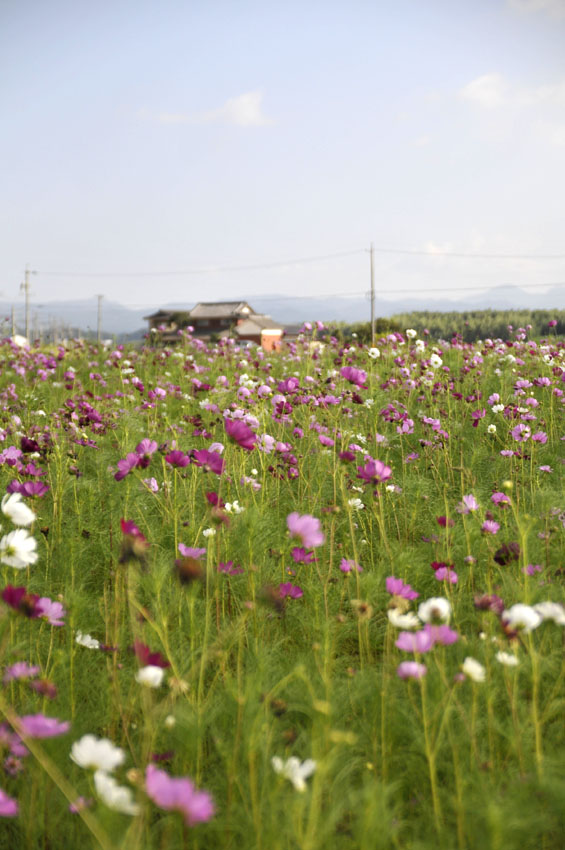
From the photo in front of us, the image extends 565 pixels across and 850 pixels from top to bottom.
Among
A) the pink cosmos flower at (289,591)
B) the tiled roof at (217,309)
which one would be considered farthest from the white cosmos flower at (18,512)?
the tiled roof at (217,309)

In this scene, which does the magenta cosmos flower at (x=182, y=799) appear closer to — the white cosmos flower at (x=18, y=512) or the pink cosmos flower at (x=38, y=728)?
the pink cosmos flower at (x=38, y=728)

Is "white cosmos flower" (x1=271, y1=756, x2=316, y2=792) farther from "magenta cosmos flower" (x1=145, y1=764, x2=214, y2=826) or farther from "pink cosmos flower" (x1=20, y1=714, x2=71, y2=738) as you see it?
"pink cosmos flower" (x1=20, y1=714, x2=71, y2=738)

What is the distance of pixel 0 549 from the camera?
143 centimetres

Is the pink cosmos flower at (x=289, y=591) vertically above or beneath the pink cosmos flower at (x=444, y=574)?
beneath

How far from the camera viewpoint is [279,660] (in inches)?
75.9

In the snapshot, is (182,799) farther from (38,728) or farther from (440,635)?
(440,635)

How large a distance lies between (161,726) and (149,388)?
4.68m

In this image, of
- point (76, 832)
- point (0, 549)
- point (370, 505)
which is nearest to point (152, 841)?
point (76, 832)

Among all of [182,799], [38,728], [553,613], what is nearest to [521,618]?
[553,613]

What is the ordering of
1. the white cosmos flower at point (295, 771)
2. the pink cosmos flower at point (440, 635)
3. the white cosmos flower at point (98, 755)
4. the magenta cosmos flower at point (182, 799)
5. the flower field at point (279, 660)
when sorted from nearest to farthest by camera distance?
the magenta cosmos flower at point (182, 799) < the white cosmos flower at point (98, 755) < the white cosmos flower at point (295, 771) < the flower field at point (279, 660) < the pink cosmos flower at point (440, 635)

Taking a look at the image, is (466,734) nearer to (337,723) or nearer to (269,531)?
(337,723)

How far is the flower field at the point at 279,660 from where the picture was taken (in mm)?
1178

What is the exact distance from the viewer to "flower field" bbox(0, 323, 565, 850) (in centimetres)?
118

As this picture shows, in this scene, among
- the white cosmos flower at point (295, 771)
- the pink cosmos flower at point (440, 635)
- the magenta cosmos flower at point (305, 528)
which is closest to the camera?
the white cosmos flower at point (295, 771)
